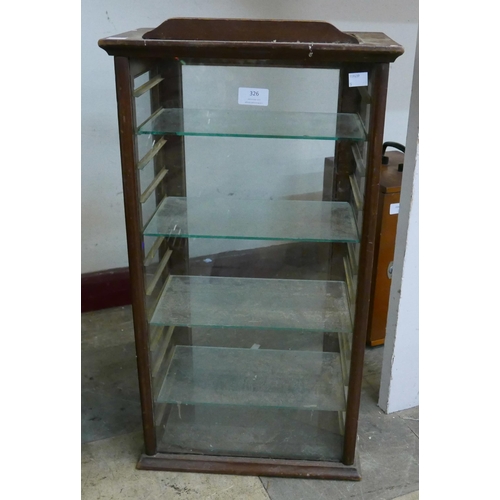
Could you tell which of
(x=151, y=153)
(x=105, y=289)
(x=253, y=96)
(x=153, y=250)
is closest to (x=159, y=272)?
(x=153, y=250)

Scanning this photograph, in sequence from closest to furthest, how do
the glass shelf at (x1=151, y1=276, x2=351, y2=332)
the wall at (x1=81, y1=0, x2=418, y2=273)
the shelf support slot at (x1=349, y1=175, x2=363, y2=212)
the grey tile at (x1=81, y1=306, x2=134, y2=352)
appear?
the shelf support slot at (x1=349, y1=175, x2=363, y2=212), the glass shelf at (x1=151, y1=276, x2=351, y2=332), the wall at (x1=81, y1=0, x2=418, y2=273), the grey tile at (x1=81, y1=306, x2=134, y2=352)

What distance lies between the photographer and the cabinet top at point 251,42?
1.32 meters

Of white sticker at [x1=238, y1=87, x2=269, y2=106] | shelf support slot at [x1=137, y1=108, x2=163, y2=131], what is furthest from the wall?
white sticker at [x1=238, y1=87, x2=269, y2=106]

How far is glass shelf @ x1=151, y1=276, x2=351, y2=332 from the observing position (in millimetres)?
1689

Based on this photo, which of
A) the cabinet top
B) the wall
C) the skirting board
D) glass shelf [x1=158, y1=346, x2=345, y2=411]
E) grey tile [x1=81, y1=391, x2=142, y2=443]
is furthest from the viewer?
the skirting board

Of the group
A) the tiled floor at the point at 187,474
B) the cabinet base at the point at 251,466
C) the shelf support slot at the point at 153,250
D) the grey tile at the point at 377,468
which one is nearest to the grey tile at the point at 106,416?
the tiled floor at the point at 187,474

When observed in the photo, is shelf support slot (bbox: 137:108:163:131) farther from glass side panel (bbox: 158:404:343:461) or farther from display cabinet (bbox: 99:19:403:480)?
glass side panel (bbox: 158:404:343:461)

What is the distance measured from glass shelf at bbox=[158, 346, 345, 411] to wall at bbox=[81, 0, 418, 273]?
0.99 meters

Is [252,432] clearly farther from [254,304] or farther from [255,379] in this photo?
[254,304]

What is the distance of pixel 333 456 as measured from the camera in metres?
1.82

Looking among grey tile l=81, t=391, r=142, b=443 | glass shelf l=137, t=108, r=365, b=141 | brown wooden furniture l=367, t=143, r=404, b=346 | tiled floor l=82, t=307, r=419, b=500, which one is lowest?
grey tile l=81, t=391, r=142, b=443

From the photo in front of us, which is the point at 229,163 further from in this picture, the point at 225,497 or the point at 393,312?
the point at 225,497

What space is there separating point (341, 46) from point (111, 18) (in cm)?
144

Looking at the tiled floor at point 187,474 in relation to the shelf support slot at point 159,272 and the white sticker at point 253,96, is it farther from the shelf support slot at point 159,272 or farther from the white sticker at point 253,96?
the white sticker at point 253,96
